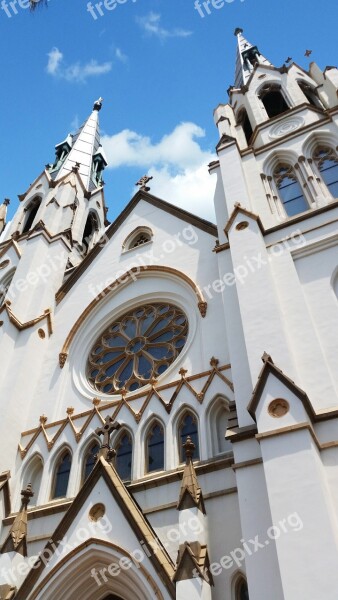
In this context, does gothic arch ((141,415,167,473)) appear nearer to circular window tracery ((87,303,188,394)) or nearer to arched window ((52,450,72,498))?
circular window tracery ((87,303,188,394))

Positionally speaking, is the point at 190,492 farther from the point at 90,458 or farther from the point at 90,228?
the point at 90,228

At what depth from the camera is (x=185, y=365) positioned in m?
10.4

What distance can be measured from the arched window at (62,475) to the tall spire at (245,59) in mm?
20041

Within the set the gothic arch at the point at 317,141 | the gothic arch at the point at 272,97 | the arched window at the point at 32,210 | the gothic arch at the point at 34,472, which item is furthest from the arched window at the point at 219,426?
the arched window at the point at 32,210

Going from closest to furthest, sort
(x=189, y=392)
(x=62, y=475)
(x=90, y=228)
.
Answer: (x=189, y=392) < (x=62, y=475) < (x=90, y=228)

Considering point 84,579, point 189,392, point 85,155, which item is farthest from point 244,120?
point 84,579

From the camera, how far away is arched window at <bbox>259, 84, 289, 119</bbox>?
1894 centimetres

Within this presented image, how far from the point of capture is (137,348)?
12102 millimetres

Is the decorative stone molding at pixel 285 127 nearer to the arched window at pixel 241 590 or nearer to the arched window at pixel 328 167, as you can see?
the arched window at pixel 328 167

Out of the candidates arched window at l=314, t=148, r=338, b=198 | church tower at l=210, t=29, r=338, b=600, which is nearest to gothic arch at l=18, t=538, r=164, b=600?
church tower at l=210, t=29, r=338, b=600

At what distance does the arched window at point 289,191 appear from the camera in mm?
12020

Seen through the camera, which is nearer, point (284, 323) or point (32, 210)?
point (284, 323)

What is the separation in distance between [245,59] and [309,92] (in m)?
10.6

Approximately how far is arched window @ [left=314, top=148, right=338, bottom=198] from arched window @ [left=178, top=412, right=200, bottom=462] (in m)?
6.27
